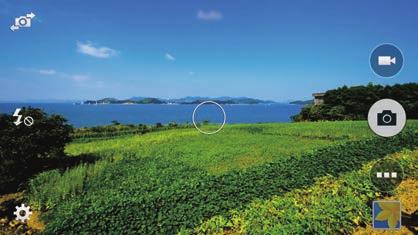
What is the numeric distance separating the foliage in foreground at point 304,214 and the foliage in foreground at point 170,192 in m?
0.22

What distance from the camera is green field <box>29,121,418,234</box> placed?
17.0 feet

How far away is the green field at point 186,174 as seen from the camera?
518 cm

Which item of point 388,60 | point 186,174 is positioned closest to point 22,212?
point 388,60

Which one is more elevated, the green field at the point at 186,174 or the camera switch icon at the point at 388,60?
the camera switch icon at the point at 388,60

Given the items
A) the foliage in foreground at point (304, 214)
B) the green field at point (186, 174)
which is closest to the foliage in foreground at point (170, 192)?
the green field at point (186, 174)

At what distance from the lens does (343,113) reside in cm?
866

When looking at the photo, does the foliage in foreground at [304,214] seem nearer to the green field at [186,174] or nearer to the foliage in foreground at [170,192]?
the green field at [186,174]

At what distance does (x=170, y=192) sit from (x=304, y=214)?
2.20 m

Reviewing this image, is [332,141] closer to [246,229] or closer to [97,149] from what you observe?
[246,229]

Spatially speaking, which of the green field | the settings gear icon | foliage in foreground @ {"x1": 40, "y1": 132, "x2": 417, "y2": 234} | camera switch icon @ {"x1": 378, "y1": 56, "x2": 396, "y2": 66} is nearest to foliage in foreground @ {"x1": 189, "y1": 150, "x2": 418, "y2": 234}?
the green field

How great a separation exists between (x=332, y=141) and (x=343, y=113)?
8.68 feet

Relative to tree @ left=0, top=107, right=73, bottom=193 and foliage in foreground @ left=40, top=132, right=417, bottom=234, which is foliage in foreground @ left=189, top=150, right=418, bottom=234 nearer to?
foliage in foreground @ left=40, top=132, right=417, bottom=234

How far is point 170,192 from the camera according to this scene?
6.14 metres

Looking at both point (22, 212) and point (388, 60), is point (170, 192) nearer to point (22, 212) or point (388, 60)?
point (22, 212)
